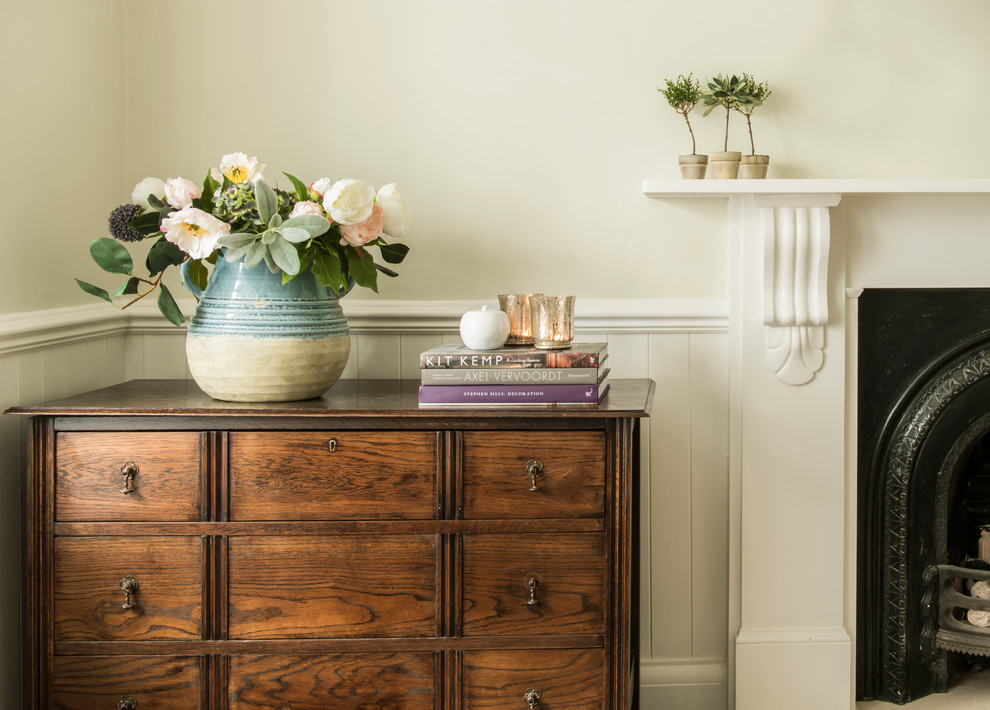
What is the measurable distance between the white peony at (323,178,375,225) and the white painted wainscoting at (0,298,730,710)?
17.7 inches

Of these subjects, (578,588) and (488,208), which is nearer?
(578,588)

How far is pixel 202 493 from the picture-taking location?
4.99 ft

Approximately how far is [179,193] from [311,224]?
26cm

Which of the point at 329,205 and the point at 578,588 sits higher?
the point at 329,205

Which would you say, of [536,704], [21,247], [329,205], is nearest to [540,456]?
[536,704]

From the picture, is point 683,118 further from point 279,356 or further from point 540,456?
point 279,356

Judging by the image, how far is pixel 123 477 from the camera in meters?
1.52

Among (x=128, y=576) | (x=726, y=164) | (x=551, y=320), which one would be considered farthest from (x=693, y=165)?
(x=128, y=576)

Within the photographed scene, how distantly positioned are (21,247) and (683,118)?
1.37m

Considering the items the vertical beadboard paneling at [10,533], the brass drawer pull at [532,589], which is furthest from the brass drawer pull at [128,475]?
the brass drawer pull at [532,589]

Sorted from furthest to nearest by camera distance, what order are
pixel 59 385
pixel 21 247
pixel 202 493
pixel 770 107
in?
1. pixel 770 107
2. pixel 59 385
3. pixel 21 247
4. pixel 202 493

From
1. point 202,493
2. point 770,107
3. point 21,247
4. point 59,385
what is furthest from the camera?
point 770,107

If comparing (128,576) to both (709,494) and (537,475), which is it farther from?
(709,494)

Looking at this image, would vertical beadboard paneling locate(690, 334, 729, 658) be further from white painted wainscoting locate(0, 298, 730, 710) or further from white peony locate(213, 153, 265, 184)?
white peony locate(213, 153, 265, 184)
